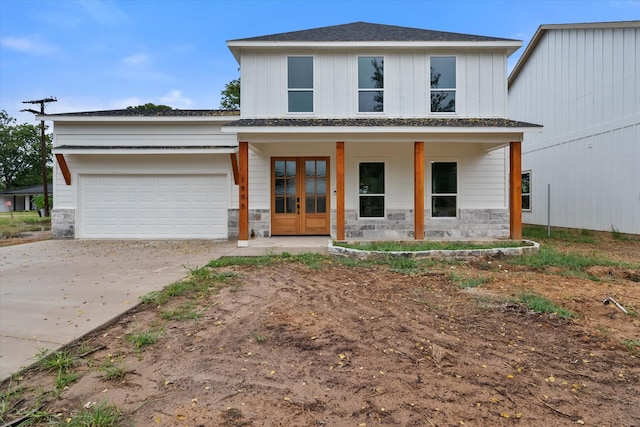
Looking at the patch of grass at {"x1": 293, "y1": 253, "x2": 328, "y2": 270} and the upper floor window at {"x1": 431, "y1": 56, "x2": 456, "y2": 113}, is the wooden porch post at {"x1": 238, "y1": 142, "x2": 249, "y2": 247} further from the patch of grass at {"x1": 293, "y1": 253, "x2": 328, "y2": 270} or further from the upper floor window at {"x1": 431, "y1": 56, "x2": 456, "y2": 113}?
the upper floor window at {"x1": 431, "y1": 56, "x2": 456, "y2": 113}

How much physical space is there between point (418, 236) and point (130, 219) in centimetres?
853

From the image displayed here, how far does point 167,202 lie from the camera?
10789 millimetres

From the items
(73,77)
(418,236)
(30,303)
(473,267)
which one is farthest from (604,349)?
(73,77)

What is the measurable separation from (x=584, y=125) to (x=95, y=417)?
14404 millimetres

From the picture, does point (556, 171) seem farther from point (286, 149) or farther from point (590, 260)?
point (286, 149)

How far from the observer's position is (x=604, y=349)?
121 inches

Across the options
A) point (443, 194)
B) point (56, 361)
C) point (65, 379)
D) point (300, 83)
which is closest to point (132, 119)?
point (300, 83)

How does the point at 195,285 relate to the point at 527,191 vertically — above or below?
below

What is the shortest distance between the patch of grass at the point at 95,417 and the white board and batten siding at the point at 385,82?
28.4ft

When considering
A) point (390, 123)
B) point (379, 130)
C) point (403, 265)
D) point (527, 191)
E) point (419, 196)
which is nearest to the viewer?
point (403, 265)

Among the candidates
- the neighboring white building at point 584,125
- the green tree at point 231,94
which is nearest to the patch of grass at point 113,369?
the neighboring white building at point 584,125

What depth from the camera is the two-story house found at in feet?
32.6

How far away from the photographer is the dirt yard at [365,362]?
7.19 ft

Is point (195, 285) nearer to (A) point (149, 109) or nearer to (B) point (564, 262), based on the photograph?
(B) point (564, 262)
